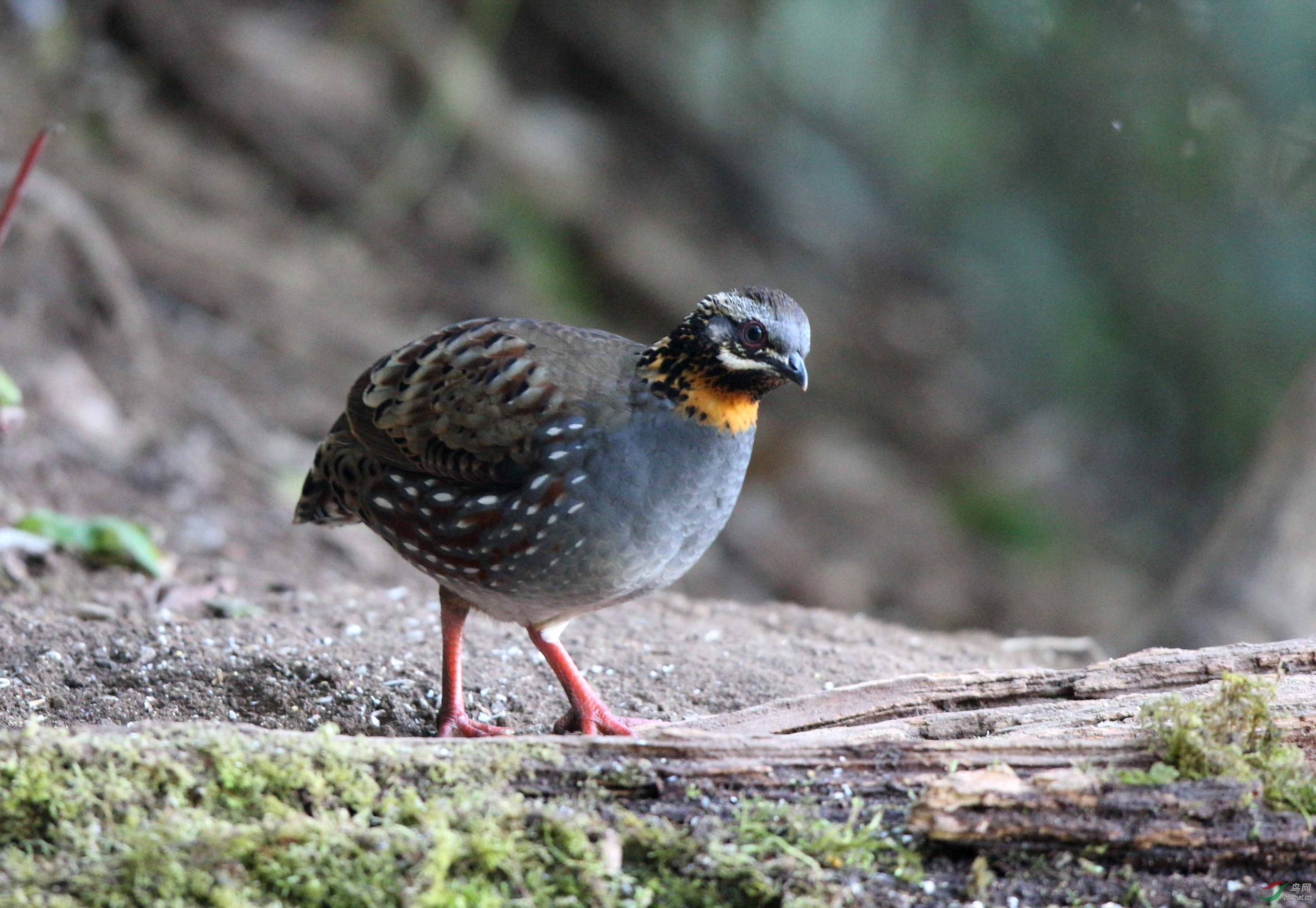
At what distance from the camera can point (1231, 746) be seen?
2.89 metres

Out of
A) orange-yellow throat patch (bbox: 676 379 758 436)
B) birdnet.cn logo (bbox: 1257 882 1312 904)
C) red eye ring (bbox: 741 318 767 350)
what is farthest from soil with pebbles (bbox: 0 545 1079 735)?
birdnet.cn logo (bbox: 1257 882 1312 904)

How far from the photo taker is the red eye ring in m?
3.76

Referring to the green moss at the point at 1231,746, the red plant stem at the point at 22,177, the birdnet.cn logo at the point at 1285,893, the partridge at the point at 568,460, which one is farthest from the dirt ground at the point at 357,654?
the birdnet.cn logo at the point at 1285,893

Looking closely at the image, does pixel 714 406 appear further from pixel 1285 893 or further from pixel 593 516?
pixel 1285 893

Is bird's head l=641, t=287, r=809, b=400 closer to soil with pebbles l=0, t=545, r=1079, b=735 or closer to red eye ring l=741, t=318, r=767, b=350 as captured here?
red eye ring l=741, t=318, r=767, b=350

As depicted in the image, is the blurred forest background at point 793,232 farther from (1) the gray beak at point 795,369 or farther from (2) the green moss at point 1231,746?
(2) the green moss at point 1231,746

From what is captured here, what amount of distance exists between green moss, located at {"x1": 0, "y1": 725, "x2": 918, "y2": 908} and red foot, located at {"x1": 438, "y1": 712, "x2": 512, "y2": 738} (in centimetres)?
106

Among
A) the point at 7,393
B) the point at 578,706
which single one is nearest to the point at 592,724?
the point at 578,706

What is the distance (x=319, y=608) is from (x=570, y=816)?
2.69 m

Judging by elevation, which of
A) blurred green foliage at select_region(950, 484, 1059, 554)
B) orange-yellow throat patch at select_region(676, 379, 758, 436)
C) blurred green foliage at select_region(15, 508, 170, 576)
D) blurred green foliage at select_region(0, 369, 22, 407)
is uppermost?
blurred green foliage at select_region(950, 484, 1059, 554)

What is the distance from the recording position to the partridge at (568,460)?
3762mm

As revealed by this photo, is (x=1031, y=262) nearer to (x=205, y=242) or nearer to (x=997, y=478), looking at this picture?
(x=997, y=478)

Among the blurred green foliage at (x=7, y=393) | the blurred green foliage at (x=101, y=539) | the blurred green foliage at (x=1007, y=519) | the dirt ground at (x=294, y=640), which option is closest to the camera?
the dirt ground at (x=294, y=640)

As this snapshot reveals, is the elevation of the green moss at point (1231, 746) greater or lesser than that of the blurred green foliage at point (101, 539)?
lesser
